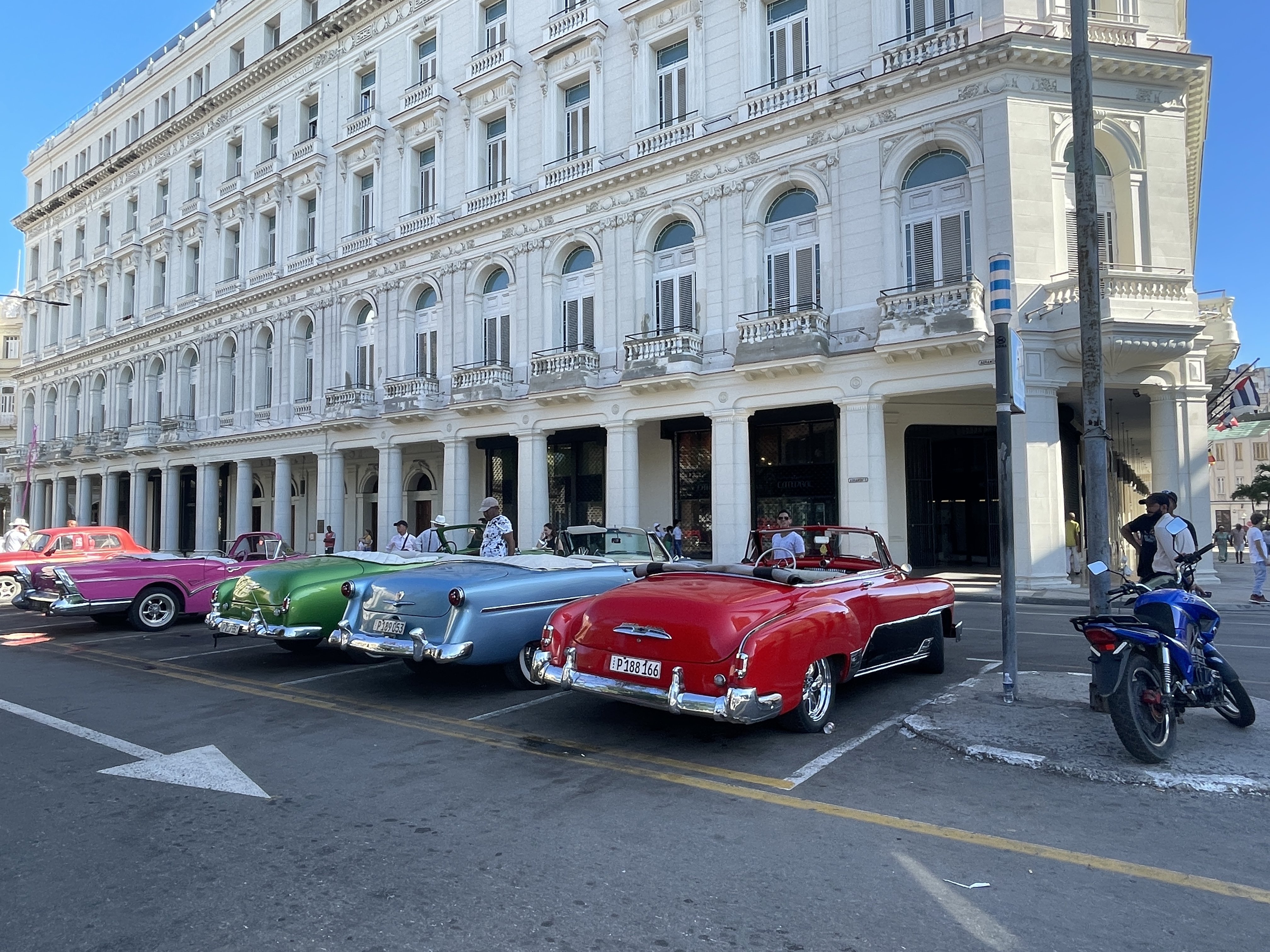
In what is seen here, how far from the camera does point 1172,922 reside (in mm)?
3100

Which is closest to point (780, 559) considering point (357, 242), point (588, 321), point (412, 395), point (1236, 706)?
point (1236, 706)

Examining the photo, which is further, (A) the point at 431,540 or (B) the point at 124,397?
(B) the point at 124,397

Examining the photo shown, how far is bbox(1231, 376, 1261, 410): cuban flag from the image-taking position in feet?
73.0

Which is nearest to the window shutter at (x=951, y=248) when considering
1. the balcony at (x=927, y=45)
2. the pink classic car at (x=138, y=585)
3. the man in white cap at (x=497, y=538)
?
the balcony at (x=927, y=45)

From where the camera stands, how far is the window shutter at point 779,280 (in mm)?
19516

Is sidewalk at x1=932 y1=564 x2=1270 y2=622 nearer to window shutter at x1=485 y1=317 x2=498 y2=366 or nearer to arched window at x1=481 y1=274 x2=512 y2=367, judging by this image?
arched window at x1=481 y1=274 x2=512 y2=367

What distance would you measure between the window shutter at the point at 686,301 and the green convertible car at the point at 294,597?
1295 cm

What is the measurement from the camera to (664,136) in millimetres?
21141

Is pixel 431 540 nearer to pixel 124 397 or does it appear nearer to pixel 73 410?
pixel 124 397

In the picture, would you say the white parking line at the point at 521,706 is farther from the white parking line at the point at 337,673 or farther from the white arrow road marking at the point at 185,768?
the white parking line at the point at 337,673

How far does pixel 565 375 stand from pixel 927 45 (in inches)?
442

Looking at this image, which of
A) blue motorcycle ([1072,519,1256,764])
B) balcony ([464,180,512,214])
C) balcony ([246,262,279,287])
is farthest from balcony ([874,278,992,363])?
balcony ([246,262,279,287])

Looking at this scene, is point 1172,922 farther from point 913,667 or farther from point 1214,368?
point 1214,368

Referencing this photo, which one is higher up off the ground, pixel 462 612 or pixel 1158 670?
pixel 462 612
